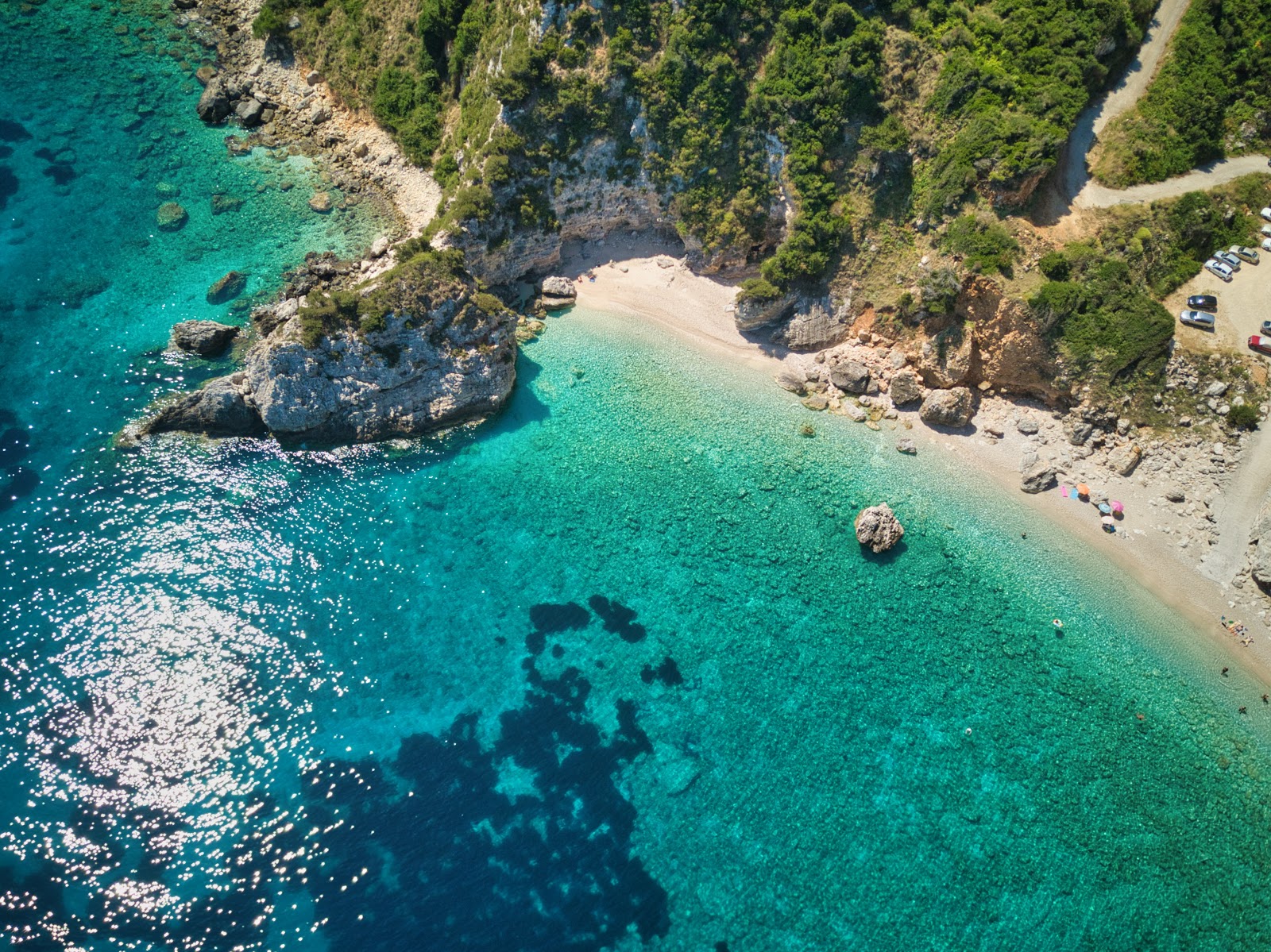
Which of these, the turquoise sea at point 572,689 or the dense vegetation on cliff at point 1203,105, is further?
the dense vegetation on cliff at point 1203,105

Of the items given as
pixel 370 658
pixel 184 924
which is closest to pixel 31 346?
pixel 370 658

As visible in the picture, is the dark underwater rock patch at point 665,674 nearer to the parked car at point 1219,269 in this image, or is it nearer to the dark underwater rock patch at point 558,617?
the dark underwater rock patch at point 558,617

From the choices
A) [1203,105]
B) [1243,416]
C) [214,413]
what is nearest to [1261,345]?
[1243,416]

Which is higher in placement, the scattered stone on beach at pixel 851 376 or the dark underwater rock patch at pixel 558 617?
the scattered stone on beach at pixel 851 376

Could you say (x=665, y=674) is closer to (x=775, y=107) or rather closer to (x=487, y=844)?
(x=487, y=844)

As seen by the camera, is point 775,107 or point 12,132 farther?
point 12,132

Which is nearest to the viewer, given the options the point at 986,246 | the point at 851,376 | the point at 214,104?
the point at 986,246

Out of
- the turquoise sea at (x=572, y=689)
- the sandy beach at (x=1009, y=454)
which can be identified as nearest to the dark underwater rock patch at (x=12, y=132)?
the turquoise sea at (x=572, y=689)
